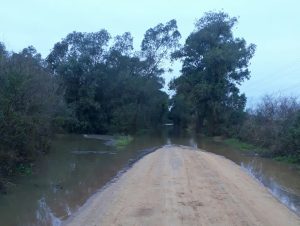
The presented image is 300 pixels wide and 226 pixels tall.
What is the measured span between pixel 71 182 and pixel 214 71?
38.0 metres

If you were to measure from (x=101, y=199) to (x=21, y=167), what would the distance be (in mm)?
6791

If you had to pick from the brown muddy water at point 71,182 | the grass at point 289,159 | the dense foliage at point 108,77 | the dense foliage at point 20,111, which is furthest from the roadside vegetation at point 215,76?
the dense foliage at point 20,111

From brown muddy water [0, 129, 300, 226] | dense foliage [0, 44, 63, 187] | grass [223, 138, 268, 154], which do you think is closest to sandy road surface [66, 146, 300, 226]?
brown muddy water [0, 129, 300, 226]

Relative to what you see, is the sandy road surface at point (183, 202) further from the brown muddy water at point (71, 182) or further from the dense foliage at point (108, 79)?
the dense foliage at point (108, 79)

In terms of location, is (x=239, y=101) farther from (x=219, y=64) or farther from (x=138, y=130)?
(x=138, y=130)

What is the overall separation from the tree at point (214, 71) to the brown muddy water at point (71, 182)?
21.5 m

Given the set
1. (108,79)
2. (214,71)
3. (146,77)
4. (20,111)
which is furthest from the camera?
(146,77)

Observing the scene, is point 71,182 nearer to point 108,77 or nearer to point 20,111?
point 20,111

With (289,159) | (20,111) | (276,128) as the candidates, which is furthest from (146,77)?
(20,111)

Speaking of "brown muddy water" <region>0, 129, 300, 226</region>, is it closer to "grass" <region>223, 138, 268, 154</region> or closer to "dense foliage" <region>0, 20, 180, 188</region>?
"grass" <region>223, 138, 268, 154</region>

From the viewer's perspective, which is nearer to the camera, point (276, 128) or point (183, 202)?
point (183, 202)

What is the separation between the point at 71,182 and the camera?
68.6 feet

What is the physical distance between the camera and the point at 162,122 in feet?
287

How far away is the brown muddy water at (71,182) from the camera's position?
14.4m
